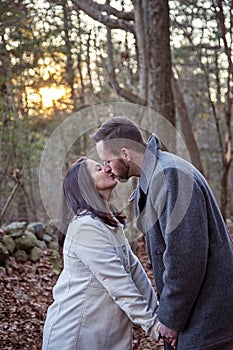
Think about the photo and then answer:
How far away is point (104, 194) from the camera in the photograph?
3266mm

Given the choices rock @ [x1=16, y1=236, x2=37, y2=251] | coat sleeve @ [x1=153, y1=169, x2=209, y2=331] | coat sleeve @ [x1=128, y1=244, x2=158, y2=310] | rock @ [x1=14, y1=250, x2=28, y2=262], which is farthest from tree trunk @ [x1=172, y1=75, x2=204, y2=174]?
coat sleeve @ [x1=153, y1=169, x2=209, y2=331]

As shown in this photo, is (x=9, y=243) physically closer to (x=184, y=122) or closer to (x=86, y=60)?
(x=86, y=60)

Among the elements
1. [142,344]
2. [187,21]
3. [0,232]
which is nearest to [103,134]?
[142,344]

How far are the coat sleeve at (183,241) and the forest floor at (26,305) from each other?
8.66ft

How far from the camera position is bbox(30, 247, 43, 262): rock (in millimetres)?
8716

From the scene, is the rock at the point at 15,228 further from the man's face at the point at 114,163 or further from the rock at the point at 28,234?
the man's face at the point at 114,163

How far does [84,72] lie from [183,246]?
12.2m

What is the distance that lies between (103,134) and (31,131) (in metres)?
11.1

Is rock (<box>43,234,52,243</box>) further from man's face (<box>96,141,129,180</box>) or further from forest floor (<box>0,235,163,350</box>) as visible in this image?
man's face (<box>96,141,129,180</box>)

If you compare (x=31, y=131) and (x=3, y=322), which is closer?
(x=3, y=322)

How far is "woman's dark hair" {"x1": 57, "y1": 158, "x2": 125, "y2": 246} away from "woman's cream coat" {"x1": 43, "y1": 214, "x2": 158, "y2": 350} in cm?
7

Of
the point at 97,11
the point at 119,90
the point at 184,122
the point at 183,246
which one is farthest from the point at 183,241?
the point at 184,122

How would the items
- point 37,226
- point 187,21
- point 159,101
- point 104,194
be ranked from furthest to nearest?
1. point 187,21
2. point 37,226
3. point 159,101
4. point 104,194

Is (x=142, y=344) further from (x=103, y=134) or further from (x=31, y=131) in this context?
(x=31, y=131)
